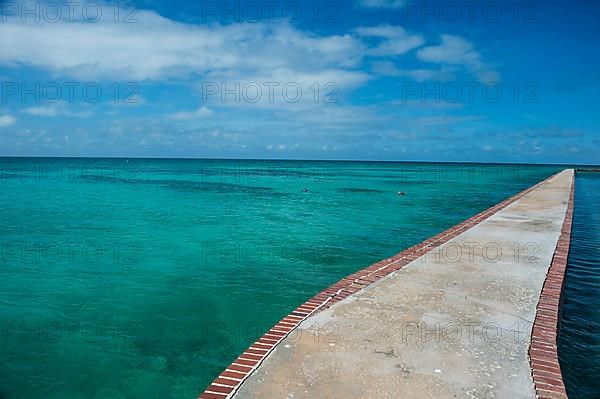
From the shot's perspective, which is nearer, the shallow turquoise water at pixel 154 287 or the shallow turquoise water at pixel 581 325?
the shallow turquoise water at pixel 581 325

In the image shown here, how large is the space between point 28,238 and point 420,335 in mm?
12720

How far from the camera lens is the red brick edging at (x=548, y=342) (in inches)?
138

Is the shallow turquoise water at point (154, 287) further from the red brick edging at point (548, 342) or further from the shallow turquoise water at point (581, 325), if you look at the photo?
the shallow turquoise water at point (581, 325)

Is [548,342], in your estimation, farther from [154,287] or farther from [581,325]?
[154,287]

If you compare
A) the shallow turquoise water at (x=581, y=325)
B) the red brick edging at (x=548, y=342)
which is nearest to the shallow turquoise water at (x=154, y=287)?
the red brick edging at (x=548, y=342)

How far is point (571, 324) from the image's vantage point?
20.1 feet

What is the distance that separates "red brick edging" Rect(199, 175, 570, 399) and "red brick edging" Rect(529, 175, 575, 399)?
2.26 meters

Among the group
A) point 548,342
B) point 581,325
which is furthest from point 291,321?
point 581,325

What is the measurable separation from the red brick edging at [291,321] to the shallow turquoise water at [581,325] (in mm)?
2587

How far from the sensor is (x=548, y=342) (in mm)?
4301

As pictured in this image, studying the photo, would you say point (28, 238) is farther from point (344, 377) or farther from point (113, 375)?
point (344, 377)

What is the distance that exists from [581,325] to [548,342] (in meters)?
2.45

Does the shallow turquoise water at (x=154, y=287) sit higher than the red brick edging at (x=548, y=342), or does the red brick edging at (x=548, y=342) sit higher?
the red brick edging at (x=548, y=342)

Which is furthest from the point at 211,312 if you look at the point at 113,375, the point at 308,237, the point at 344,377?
the point at 308,237
